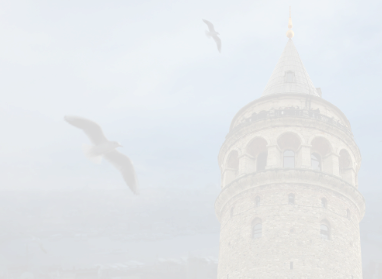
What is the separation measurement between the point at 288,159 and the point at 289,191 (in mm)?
3839

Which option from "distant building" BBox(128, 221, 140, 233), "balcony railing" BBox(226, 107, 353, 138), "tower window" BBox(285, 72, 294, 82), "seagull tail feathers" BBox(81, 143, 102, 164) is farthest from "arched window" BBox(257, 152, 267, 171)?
"distant building" BBox(128, 221, 140, 233)

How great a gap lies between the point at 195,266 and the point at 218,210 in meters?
34.3

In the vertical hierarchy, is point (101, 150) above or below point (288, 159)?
below

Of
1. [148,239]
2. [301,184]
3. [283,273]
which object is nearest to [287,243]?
[283,273]

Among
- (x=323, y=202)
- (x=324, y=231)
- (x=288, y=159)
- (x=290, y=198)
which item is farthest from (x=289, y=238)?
(x=288, y=159)

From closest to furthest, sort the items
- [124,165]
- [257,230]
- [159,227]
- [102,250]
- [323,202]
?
1. [124,165]
2. [257,230]
3. [323,202]
4. [102,250]
5. [159,227]

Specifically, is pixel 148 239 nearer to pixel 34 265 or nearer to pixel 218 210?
pixel 34 265

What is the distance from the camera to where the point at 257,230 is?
3384 cm

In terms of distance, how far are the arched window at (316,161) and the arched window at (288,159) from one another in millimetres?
1485

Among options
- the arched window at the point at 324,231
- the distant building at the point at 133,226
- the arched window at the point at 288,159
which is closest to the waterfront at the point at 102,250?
the distant building at the point at 133,226

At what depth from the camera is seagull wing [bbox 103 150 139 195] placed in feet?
66.2

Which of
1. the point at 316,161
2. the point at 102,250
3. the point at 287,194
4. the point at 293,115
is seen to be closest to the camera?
the point at 287,194

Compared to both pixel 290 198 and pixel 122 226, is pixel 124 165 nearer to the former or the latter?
pixel 290 198

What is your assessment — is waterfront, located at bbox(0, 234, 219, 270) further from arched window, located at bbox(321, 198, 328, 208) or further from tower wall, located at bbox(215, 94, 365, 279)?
arched window, located at bbox(321, 198, 328, 208)
